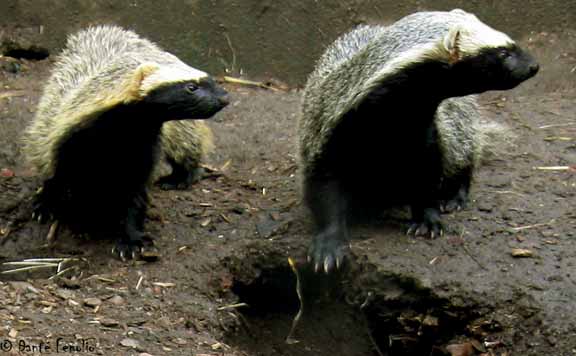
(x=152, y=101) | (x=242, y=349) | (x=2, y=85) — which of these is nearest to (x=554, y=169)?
(x=242, y=349)

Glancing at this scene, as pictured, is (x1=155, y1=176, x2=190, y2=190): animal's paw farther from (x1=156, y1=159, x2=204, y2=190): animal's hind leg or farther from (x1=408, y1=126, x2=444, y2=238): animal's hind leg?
(x1=408, y1=126, x2=444, y2=238): animal's hind leg

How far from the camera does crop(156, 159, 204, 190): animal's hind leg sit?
813 cm

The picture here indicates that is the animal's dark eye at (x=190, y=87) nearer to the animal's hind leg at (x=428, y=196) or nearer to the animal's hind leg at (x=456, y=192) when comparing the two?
the animal's hind leg at (x=428, y=196)

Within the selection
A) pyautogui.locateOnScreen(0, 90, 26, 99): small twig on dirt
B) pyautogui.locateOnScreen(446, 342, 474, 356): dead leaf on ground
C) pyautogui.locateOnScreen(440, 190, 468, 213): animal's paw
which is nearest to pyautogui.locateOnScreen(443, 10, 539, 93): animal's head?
pyautogui.locateOnScreen(446, 342, 474, 356): dead leaf on ground

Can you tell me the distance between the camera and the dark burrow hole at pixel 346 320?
6.56 metres

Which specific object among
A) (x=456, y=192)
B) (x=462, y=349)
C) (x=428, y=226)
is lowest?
(x=462, y=349)

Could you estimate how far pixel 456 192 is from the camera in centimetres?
752

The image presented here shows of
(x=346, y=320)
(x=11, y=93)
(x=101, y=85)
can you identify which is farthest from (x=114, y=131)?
(x=11, y=93)

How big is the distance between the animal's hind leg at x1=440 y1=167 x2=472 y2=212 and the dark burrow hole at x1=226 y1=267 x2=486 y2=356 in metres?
1.11

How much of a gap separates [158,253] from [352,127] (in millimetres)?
1831

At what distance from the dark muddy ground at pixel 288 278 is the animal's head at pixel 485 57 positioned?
1593 millimetres

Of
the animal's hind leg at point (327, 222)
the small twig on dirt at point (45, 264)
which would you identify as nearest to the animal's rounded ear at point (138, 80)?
the animal's hind leg at point (327, 222)

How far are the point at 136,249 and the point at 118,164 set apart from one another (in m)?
0.69

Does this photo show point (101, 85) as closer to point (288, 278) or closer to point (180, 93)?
point (180, 93)
